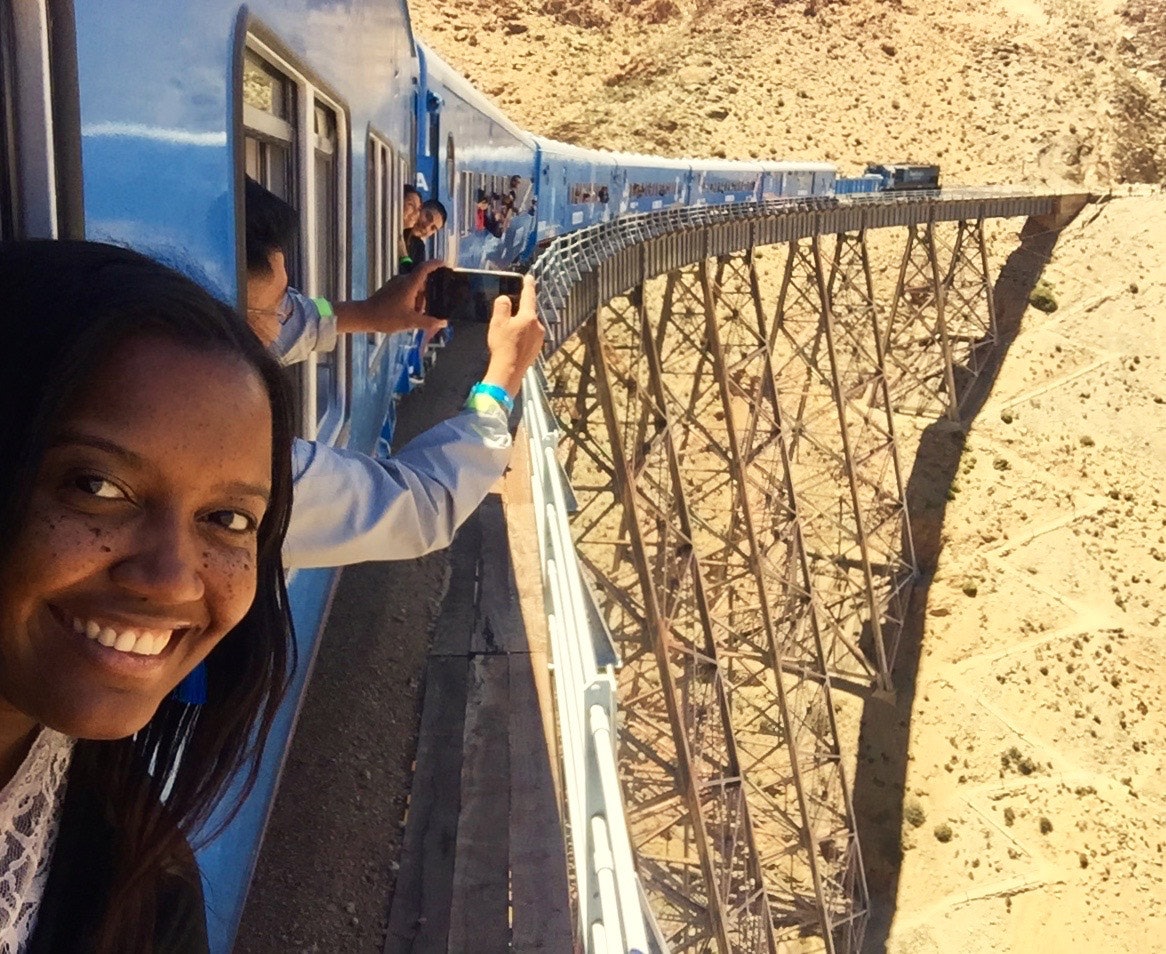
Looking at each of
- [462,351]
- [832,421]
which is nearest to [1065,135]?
[832,421]

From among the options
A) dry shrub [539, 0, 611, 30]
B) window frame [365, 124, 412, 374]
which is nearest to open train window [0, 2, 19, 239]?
window frame [365, 124, 412, 374]

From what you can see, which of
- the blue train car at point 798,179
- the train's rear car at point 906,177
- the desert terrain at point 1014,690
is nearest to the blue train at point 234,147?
the desert terrain at point 1014,690

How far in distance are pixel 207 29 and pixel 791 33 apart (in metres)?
39.0

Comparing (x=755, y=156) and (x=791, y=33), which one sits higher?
(x=791, y=33)

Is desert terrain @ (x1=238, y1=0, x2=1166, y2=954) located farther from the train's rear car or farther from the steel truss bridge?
the train's rear car

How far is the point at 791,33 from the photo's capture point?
120 feet

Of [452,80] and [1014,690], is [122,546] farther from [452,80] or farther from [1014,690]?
[1014,690]

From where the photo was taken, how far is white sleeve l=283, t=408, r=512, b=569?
58.7 inches

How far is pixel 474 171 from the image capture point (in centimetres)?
852

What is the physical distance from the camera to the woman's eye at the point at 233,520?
0.95 m

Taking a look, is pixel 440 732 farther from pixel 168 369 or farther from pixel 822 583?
pixel 822 583

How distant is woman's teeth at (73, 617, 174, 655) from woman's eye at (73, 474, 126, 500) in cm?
10

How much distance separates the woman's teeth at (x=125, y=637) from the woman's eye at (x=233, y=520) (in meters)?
0.11

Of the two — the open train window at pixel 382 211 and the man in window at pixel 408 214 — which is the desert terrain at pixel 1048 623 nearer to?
the man in window at pixel 408 214
